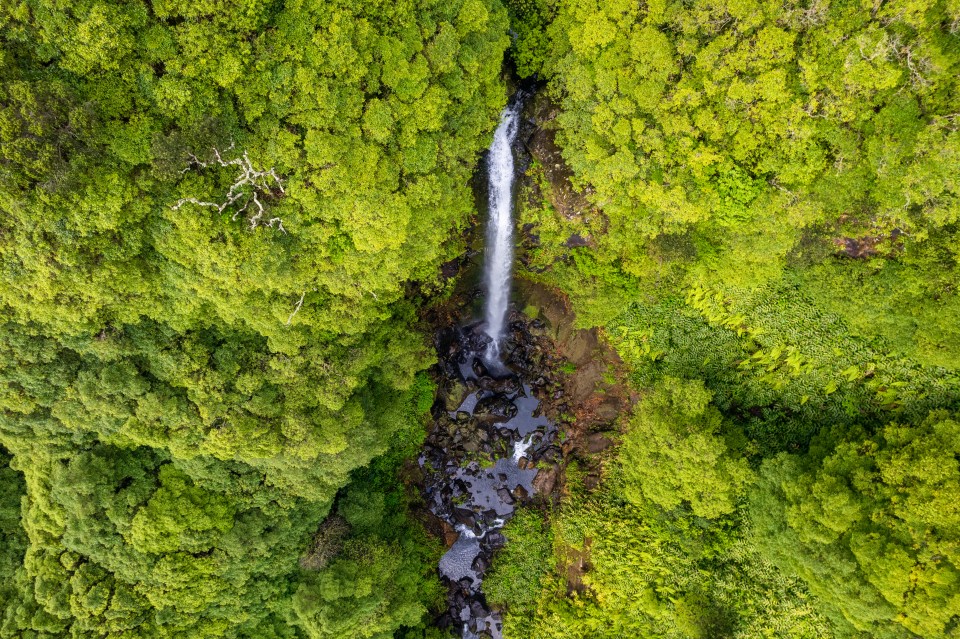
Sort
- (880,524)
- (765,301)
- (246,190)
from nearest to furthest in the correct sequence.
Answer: (246,190), (880,524), (765,301)

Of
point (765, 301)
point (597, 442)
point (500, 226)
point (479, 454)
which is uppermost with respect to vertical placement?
point (500, 226)

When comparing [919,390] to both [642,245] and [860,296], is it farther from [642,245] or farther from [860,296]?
[642,245]

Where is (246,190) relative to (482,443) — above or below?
above

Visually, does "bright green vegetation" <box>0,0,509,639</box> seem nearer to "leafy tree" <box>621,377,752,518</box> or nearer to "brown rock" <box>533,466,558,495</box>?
"brown rock" <box>533,466,558,495</box>

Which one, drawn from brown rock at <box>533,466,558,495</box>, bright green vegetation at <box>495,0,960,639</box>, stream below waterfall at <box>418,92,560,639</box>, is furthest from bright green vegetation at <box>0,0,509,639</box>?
brown rock at <box>533,466,558,495</box>

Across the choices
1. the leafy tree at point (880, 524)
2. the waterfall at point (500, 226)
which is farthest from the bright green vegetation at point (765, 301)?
the waterfall at point (500, 226)

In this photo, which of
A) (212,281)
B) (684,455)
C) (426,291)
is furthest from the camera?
(426,291)

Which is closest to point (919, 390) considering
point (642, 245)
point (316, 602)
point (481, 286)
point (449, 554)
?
point (642, 245)

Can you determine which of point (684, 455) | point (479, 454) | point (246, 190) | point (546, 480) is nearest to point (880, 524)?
point (684, 455)

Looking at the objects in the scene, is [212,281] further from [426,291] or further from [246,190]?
[426,291]
